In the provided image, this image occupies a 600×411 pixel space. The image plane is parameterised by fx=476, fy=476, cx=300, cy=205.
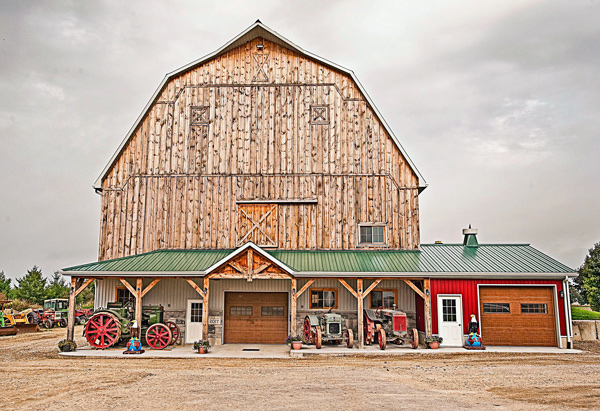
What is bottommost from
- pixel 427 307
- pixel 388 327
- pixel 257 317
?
pixel 388 327

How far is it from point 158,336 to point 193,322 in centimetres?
179

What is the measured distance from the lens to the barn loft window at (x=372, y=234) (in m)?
19.2

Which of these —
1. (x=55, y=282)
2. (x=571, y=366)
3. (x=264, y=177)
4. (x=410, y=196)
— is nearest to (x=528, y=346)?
(x=571, y=366)

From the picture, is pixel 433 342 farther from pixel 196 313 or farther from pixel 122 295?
pixel 122 295

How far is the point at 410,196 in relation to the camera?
64.0 ft

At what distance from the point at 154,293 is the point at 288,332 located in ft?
17.5

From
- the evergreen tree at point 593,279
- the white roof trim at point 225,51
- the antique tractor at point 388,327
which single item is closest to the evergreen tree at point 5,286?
the white roof trim at point 225,51

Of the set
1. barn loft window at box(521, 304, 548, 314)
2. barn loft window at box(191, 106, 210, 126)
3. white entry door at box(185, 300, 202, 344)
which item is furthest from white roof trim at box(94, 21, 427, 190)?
white entry door at box(185, 300, 202, 344)

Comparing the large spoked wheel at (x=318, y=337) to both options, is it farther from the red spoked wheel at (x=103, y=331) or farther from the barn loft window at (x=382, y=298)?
the red spoked wheel at (x=103, y=331)

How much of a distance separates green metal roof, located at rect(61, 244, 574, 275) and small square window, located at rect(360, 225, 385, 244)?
47 centimetres

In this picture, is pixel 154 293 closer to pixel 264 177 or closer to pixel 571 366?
pixel 264 177

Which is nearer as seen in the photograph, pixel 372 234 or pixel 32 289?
pixel 372 234

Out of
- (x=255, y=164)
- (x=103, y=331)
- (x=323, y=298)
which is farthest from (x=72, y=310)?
(x=323, y=298)

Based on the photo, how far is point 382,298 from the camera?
59.8ft
